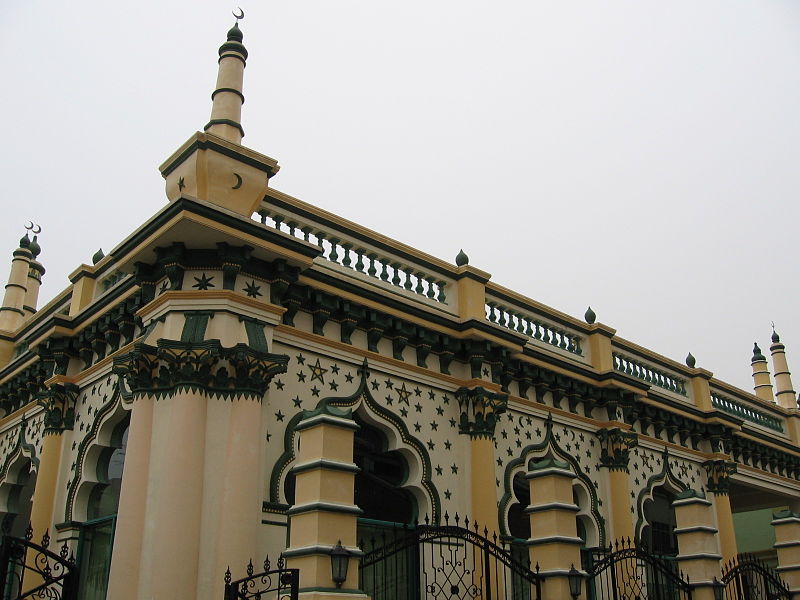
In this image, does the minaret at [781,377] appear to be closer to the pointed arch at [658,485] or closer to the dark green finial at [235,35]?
the pointed arch at [658,485]

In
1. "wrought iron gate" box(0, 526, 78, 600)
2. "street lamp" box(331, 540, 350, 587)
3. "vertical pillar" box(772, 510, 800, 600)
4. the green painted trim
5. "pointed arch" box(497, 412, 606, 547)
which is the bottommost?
"street lamp" box(331, 540, 350, 587)

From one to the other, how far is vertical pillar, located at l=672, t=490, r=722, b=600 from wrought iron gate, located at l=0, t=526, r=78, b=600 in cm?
858

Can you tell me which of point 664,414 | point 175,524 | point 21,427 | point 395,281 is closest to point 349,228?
point 395,281

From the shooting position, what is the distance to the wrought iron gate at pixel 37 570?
9.30 m

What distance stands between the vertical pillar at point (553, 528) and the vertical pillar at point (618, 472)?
20.5 feet

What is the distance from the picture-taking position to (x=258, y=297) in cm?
1210

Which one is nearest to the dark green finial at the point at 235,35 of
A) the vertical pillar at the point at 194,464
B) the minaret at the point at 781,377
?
the vertical pillar at the point at 194,464

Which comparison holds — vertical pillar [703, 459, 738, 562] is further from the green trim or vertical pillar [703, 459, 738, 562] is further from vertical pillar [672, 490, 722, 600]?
the green trim

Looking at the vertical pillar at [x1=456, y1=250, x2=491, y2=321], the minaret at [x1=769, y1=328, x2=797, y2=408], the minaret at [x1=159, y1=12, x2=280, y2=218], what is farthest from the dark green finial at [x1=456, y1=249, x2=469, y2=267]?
the minaret at [x1=769, y1=328, x2=797, y2=408]

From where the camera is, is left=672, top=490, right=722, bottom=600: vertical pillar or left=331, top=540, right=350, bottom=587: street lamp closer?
left=331, top=540, right=350, bottom=587: street lamp

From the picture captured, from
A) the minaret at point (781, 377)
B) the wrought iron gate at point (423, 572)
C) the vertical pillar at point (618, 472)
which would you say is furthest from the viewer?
the minaret at point (781, 377)

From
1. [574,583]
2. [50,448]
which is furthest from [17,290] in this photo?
[574,583]

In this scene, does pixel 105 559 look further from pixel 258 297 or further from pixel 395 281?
pixel 395 281

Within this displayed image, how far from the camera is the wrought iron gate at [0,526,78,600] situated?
366 inches
